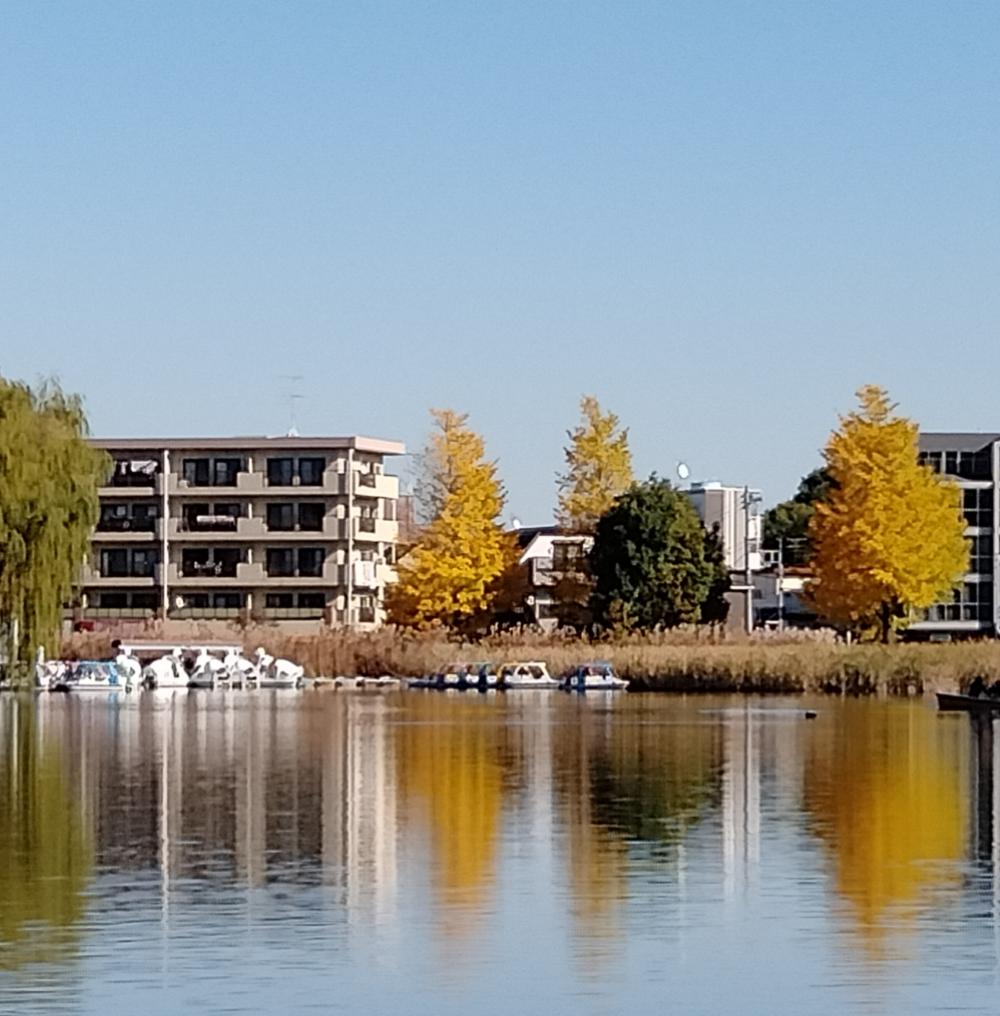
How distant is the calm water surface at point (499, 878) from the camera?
16.6m

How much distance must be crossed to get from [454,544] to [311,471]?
16.6m

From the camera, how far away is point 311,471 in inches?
3907

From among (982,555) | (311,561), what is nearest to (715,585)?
(982,555)

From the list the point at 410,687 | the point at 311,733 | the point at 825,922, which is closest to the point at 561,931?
the point at 825,922

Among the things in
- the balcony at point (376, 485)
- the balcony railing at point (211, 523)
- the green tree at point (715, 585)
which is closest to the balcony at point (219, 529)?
the balcony railing at point (211, 523)

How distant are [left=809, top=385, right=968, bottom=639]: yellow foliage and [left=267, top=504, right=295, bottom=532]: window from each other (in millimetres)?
28806

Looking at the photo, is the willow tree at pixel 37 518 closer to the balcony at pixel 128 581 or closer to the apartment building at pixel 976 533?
the balcony at pixel 128 581

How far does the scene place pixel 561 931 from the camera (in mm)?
19047

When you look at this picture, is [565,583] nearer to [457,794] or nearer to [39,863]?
[457,794]

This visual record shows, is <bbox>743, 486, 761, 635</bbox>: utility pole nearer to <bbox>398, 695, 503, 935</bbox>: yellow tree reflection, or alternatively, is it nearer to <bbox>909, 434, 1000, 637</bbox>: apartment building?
<bbox>909, 434, 1000, 637</bbox>: apartment building

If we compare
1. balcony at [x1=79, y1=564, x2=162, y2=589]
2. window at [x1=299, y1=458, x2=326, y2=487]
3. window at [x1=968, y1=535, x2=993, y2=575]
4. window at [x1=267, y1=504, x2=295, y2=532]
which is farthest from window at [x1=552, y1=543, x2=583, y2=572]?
balcony at [x1=79, y1=564, x2=162, y2=589]

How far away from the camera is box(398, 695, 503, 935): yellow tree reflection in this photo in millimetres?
21906

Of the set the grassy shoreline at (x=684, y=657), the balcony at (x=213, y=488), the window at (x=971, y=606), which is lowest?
the grassy shoreline at (x=684, y=657)

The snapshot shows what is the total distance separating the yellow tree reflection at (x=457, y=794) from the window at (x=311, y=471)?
43808mm
